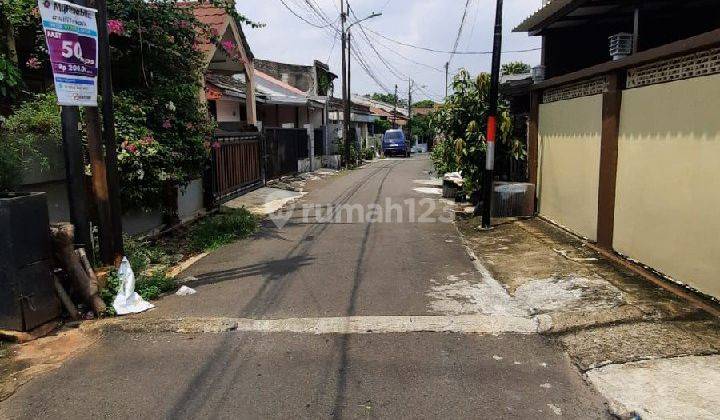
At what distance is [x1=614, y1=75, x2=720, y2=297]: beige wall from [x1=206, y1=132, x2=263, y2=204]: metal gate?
8298 mm

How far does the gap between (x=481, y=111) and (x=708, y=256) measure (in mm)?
7609

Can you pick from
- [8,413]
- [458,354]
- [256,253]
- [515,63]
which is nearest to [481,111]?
[256,253]

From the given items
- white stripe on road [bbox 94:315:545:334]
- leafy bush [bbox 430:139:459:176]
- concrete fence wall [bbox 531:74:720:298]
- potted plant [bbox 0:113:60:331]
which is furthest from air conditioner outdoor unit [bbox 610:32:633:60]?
potted plant [bbox 0:113:60:331]

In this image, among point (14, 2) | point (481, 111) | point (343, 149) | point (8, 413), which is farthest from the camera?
point (343, 149)

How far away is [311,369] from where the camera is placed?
4277 millimetres

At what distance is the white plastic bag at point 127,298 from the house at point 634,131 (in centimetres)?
592

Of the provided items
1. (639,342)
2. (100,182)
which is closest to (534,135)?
(639,342)

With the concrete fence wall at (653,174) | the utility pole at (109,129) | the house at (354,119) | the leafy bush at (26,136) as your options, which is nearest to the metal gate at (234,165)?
the leafy bush at (26,136)

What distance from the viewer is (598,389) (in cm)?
387

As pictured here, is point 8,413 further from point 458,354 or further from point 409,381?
point 458,354

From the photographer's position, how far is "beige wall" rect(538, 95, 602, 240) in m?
8.38

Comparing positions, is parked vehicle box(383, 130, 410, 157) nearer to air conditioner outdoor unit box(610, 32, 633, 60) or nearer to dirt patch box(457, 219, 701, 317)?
dirt patch box(457, 219, 701, 317)

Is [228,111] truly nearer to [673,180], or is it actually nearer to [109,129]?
[109,129]

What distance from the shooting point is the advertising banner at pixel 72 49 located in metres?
5.29
